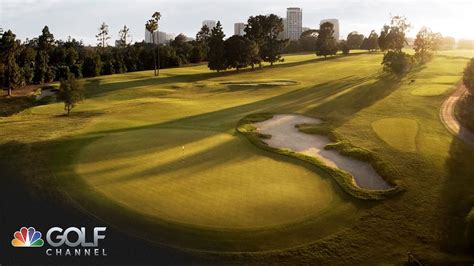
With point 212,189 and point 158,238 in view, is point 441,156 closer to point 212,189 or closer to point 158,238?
point 212,189

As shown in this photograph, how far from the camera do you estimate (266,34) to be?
109938mm

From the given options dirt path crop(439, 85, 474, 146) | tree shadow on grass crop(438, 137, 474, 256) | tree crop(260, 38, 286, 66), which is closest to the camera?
tree shadow on grass crop(438, 137, 474, 256)

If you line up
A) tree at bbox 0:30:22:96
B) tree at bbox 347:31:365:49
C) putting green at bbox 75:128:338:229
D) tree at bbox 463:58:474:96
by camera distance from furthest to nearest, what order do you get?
tree at bbox 347:31:365:49
tree at bbox 0:30:22:96
tree at bbox 463:58:474:96
putting green at bbox 75:128:338:229

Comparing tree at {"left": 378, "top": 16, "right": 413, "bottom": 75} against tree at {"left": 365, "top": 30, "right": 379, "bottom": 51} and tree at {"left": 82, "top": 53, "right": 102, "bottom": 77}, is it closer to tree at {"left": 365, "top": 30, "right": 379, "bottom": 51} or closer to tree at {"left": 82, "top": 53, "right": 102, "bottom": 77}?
tree at {"left": 365, "top": 30, "right": 379, "bottom": 51}

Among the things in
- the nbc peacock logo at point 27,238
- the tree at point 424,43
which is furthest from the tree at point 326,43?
the nbc peacock logo at point 27,238

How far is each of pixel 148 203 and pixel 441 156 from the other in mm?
23211

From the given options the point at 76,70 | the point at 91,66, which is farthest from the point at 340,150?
the point at 91,66

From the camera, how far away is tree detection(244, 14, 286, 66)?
106875 millimetres

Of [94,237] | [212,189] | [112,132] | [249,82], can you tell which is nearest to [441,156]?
[212,189]

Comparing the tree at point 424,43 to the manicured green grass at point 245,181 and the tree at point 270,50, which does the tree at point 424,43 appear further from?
the manicured green grass at point 245,181

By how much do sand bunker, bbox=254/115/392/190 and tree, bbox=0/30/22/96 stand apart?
1877 inches

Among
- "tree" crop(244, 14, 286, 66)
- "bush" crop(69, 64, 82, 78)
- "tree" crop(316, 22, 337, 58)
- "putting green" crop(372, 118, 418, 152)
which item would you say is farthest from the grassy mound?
"tree" crop(316, 22, 337, 58)

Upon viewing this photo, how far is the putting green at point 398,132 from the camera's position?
35.5 metres

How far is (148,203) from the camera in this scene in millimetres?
23656
